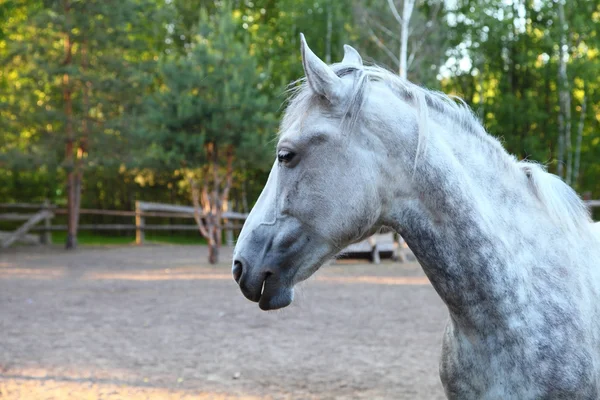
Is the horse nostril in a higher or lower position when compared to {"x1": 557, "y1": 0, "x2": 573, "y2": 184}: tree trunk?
lower

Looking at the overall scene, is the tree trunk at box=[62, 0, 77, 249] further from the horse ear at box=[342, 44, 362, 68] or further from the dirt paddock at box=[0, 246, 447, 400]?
the horse ear at box=[342, 44, 362, 68]

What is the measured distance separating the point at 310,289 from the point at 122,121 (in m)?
10.4

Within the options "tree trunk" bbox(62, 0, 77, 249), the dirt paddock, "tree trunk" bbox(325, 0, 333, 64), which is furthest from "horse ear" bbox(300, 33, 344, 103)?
"tree trunk" bbox(325, 0, 333, 64)

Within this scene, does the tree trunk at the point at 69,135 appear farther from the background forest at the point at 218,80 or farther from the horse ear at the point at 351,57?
the horse ear at the point at 351,57

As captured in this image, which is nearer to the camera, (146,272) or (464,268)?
(464,268)

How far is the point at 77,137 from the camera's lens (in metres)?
17.8

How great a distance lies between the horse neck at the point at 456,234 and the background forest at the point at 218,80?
10935mm

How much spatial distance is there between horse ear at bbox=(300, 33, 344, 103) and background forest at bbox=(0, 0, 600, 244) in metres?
11.1

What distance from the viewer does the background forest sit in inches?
524

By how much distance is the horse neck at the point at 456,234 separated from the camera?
5.90 ft

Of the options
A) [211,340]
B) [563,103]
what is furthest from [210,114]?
[563,103]

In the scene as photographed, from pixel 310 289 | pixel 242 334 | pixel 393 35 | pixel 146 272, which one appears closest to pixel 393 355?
pixel 242 334

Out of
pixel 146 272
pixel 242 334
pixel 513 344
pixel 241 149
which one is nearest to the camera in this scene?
pixel 513 344

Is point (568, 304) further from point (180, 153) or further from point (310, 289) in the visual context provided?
point (180, 153)
